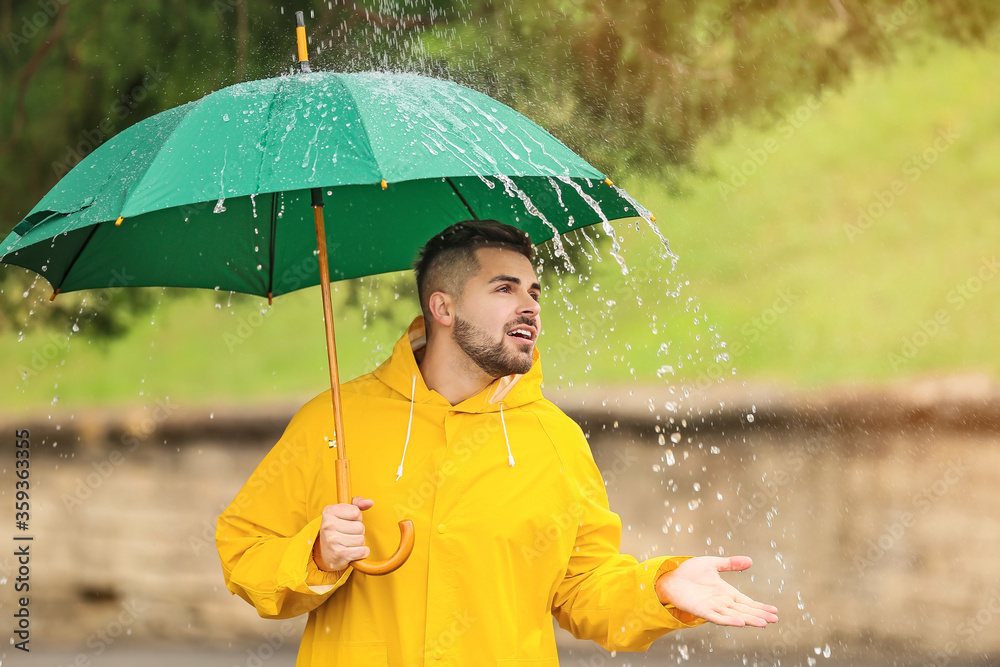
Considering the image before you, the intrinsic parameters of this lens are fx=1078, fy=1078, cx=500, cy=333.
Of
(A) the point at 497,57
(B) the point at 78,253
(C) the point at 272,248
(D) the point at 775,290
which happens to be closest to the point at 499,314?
(C) the point at 272,248

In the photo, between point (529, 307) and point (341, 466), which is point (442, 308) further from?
point (341, 466)

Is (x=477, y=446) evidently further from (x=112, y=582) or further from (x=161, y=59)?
(x=112, y=582)

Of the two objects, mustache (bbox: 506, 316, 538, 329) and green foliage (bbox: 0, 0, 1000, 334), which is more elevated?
green foliage (bbox: 0, 0, 1000, 334)

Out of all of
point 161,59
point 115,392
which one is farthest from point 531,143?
point 115,392

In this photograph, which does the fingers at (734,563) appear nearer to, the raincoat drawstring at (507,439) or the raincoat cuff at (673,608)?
the raincoat cuff at (673,608)

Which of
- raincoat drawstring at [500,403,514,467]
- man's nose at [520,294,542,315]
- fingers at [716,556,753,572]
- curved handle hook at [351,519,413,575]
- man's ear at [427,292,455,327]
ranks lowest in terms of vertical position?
fingers at [716,556,753,572]

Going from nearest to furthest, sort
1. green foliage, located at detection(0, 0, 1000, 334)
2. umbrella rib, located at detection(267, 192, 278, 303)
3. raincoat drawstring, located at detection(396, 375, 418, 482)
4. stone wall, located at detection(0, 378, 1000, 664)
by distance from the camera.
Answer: raincoat drawstring, located at detection(396, 375, 418, 482), umbrella rib, located at detection(267, 192, 278, 303), green foliage, located at detection(0, 0, 1000, 334), stone wall, located at detection(0, 378, 1000, 664)

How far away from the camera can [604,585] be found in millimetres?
2725

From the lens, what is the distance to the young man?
100 inches

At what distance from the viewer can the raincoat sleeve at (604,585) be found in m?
2.62

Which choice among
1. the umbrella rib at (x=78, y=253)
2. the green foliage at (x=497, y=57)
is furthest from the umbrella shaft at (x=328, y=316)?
the green foliage at (x=497, y=57)

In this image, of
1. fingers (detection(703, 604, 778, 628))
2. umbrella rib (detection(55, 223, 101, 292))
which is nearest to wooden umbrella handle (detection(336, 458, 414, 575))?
fingers (detection(703, 604, 778, 628))

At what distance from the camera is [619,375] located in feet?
24.2

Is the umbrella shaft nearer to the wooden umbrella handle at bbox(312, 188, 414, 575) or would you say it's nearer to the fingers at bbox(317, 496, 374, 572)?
the wooden umbrella handle at bbox(312, 188, 414, 575)
